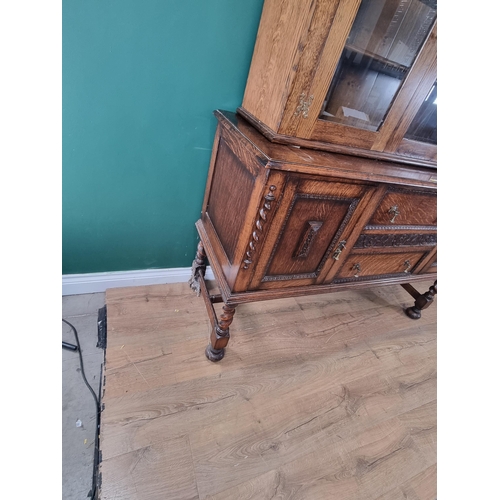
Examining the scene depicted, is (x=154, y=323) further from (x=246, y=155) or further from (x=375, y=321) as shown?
(x=375, y=321)

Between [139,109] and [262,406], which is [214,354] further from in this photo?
[139,109]

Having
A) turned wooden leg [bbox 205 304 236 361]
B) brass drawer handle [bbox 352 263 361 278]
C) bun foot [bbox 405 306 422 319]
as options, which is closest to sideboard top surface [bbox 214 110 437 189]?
brass drawer handle [bbox 352 263 361 278]

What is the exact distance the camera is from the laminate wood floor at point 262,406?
82 centimetres

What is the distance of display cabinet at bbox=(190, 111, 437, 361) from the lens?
717 mm

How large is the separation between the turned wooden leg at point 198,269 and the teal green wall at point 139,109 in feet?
0.50

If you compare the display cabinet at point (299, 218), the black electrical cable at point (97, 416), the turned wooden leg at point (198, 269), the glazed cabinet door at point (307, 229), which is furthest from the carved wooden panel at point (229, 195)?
the black electrical cable at point (97, 416)

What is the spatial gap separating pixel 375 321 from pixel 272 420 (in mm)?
812

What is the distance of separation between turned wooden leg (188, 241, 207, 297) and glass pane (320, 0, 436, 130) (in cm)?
73

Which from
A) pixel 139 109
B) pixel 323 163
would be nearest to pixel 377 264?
pixel 323 163

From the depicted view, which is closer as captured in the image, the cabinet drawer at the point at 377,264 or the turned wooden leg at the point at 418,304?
the cabinet drawer at the point at 377,264

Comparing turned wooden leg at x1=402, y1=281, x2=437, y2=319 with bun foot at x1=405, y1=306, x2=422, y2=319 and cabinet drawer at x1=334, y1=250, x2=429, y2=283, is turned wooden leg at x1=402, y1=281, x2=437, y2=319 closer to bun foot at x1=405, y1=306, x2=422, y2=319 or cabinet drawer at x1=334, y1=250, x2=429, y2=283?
bun foot at x1=405, y1=306, x2=422, y2=319

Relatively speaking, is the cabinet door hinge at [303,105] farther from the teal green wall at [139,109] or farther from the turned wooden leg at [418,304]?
the turned wooden leg at [418,304]
